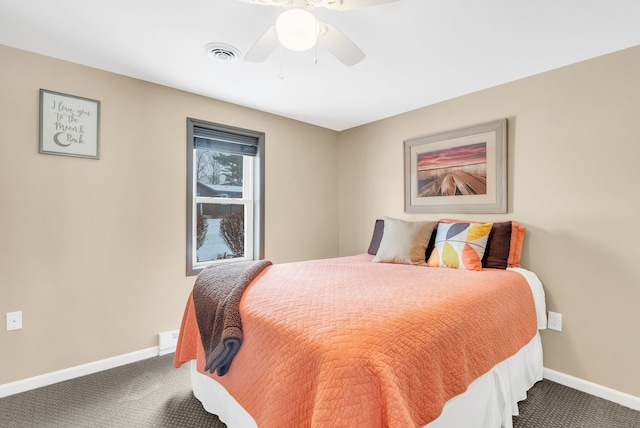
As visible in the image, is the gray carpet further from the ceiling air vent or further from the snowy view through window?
the ceiling air vent

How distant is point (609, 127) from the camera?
2.06 metres

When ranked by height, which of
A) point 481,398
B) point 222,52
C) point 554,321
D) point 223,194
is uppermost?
point 222,52

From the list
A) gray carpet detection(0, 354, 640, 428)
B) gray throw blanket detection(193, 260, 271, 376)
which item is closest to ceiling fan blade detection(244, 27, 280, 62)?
gray throw blanket detection(193, 260, 271, 376)

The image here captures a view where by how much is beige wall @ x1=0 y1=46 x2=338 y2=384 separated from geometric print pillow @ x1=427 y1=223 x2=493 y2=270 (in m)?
2.18

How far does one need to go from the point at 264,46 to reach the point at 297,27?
1.32ft

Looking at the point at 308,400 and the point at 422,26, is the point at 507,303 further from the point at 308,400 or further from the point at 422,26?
the point at 422,26

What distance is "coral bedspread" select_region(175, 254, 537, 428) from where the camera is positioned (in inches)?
37.8

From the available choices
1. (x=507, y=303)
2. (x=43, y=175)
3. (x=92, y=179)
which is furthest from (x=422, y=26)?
(x=43, y=175)

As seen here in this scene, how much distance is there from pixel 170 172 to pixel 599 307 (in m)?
3.41

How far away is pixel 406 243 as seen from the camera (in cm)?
255

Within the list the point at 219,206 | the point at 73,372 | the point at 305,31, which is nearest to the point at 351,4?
the point at 305,31

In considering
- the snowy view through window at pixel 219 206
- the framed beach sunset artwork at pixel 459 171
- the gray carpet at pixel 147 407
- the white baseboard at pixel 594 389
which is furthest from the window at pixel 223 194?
the white baseboard at pixel 594 389

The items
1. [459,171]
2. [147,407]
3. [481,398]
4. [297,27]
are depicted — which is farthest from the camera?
[459,171]

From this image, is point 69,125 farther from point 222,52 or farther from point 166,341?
point 166,341
